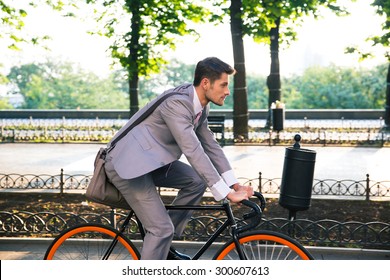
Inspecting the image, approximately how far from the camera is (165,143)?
3984 millimetres

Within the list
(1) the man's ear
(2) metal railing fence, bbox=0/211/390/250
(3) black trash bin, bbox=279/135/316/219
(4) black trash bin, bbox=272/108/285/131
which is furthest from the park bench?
(1) the man's ear

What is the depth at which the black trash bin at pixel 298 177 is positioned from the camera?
6875 mm

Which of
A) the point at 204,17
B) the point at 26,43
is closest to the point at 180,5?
the point at 204,17

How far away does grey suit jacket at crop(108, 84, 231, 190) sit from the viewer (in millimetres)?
3826

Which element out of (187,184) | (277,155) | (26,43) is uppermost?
(26,43)

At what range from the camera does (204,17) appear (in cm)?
2042

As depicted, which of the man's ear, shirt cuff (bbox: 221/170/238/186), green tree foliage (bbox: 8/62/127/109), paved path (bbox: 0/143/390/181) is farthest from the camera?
green tree foliage (bbox: 8/62/127/109)

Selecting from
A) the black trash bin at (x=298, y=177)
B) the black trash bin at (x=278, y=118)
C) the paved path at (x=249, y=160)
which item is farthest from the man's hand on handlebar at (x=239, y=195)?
the black trash bin at (x=278, y=118)

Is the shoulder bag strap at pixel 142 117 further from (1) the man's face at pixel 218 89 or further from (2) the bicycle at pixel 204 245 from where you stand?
(2) the bicycle at pixel 204 245

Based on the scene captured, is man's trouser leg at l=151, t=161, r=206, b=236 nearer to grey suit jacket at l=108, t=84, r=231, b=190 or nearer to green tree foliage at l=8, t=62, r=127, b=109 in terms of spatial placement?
grey suit jacket at l=108, t=84, r=231, b=190

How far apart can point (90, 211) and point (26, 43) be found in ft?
36.6

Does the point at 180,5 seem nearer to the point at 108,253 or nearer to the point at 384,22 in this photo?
the point at 384,22

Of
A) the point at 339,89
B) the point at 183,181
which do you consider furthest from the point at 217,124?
the point at 339,89

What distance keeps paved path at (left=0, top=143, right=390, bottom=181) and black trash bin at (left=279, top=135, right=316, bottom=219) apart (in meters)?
4.75
